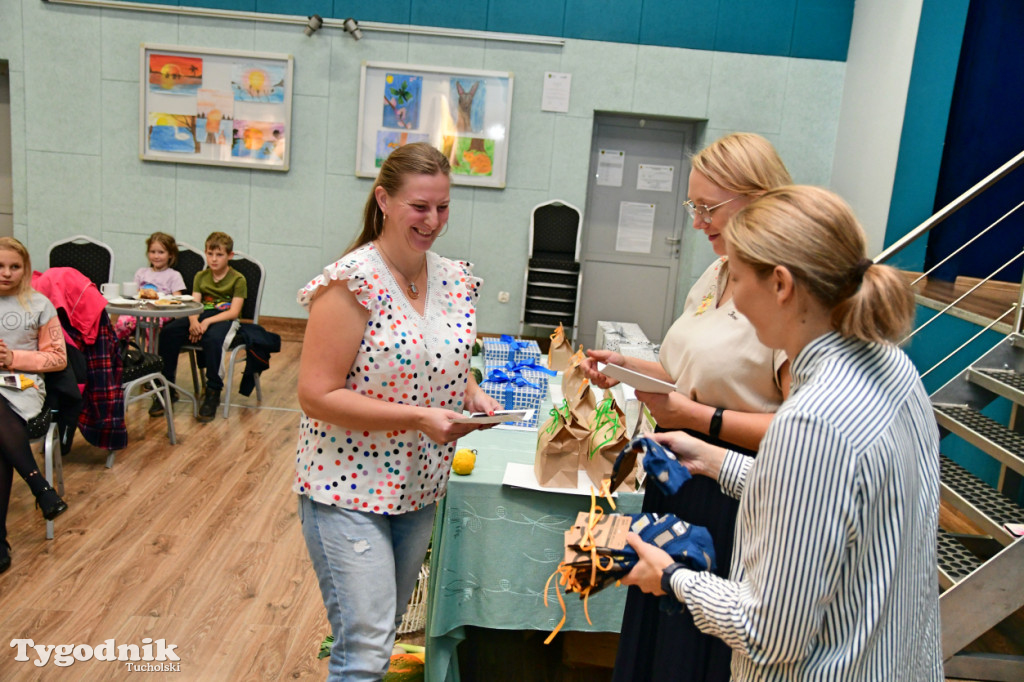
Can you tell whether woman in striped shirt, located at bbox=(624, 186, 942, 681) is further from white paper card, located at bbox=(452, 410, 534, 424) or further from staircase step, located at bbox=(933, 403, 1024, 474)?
staircase step, located at bbox=(933, 403, 1024, 474)

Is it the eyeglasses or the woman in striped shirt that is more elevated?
the eyeglasses

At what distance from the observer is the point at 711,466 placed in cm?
141

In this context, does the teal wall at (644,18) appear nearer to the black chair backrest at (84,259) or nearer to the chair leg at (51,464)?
the black chair backrest at (84,259)

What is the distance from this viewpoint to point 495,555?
86.4 inches

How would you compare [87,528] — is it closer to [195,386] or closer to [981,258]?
[195,386]

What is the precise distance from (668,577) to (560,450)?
1047 millimetres

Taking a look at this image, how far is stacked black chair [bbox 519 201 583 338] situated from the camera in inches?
276

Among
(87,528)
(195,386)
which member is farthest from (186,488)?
(195,386)

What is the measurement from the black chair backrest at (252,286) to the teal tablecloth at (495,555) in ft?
12.3

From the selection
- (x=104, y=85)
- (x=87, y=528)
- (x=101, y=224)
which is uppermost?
(x=104, y=85)

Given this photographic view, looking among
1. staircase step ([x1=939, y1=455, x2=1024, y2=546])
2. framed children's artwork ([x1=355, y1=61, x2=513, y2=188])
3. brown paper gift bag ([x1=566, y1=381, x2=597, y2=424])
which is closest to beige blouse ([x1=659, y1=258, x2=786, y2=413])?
brown paper gift bag ([x1=566, y1=381, x2=597, y2=424])

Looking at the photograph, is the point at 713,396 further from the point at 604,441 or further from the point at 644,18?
the point at 644,18

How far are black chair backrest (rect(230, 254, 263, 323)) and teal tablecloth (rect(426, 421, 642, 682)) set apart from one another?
375cm

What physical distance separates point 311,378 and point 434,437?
27 cm
